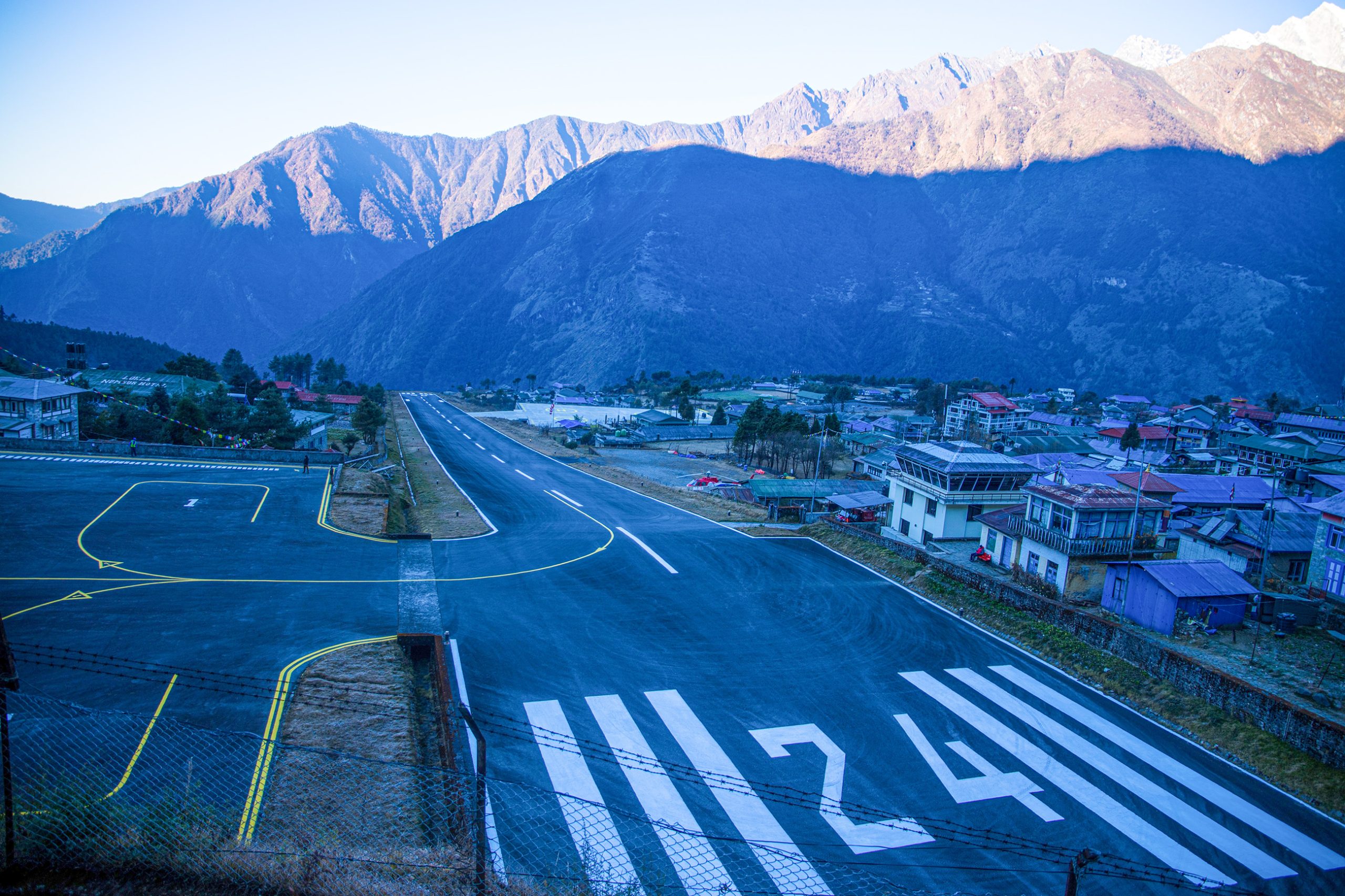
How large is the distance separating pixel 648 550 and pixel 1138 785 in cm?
1943

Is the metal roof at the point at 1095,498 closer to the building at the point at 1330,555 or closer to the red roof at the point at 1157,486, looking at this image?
the building at the point at 1330,555

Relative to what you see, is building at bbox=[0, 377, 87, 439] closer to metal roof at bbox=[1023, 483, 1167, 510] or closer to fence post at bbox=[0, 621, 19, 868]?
fence post at bbox=[0, 621, 19, 868]

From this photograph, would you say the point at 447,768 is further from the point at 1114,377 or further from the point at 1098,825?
the point at 1114,377

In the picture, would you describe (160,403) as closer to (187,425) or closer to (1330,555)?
(187,425)

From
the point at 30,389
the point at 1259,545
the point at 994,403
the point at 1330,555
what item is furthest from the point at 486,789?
the point at 994,403

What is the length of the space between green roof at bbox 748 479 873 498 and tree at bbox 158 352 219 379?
8071 centimetres

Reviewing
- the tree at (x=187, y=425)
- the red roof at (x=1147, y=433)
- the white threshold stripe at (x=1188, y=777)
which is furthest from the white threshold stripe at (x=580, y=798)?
the red roof at (x=1147, y=433)

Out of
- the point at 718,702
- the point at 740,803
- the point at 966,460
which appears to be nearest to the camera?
the point at 740,803

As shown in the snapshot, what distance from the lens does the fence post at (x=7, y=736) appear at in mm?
6543

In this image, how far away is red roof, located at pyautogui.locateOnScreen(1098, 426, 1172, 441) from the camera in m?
93.4

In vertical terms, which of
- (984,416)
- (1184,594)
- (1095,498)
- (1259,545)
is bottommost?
(1184,594)

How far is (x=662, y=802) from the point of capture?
1296cm

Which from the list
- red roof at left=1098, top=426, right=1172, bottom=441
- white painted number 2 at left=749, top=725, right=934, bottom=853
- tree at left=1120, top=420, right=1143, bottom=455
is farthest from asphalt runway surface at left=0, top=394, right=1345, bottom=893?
red roof at left=1098, top=426, right=1172, bottom=441

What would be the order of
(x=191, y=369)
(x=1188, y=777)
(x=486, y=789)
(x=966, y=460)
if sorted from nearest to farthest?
(x=486, y=789), (x=1188, y=777), (x=966, y=460), (x=191, y=369)
